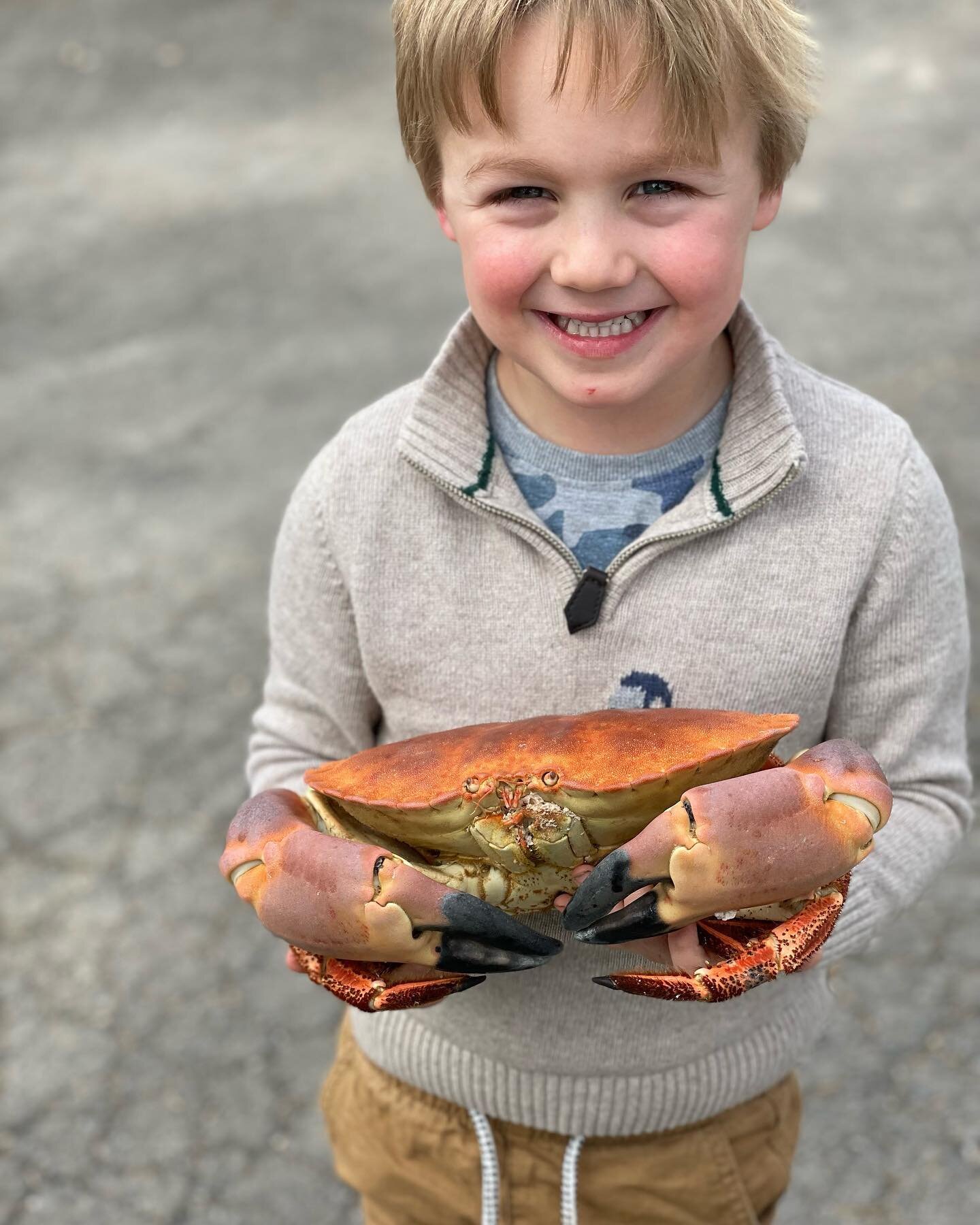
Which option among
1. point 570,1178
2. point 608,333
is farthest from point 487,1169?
point 608,333

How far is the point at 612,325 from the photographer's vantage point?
5.22ft

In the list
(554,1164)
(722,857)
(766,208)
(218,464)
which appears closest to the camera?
(722,857)

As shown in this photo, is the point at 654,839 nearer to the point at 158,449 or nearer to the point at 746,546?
the point at 746,546

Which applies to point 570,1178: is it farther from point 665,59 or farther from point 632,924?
point 665,59

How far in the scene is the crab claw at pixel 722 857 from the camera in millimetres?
1351

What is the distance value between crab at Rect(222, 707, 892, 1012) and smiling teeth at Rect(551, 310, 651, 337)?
0.45 m

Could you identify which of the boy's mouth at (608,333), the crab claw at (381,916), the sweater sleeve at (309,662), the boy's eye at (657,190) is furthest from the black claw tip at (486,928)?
the boy's eye at (657,190)

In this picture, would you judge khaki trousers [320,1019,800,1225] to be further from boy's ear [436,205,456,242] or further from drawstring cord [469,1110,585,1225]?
boy's ear [436,205,456,242]

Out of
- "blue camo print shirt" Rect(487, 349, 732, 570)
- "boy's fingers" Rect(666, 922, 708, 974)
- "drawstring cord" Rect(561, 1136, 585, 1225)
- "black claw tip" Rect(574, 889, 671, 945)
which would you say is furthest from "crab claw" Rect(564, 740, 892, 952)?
"drawstring cord" Rect(561, 1136, 585, 1225)

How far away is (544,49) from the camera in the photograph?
1.44 meters

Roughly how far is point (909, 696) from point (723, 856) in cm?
53

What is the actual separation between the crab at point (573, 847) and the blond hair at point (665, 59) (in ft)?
2.17

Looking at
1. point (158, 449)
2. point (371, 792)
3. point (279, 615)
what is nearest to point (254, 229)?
point (158, 449)

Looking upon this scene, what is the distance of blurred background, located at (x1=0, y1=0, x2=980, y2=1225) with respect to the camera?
3025 mm
